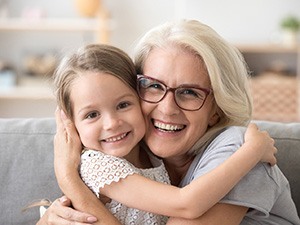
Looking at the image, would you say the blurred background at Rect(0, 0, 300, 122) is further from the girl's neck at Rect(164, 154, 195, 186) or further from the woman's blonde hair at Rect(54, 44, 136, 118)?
the woman's blonde hair at Rect(54, 44, 136, 118)

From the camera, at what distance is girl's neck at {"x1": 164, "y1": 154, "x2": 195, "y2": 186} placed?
2033 mm

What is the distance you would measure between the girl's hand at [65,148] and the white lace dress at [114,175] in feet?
0.08

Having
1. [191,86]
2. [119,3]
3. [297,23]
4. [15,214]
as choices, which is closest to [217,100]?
[191,86]

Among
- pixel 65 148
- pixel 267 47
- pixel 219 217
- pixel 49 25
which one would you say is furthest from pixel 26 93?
pixel 219 217

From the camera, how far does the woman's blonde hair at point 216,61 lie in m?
1.85

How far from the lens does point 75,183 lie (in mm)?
1812

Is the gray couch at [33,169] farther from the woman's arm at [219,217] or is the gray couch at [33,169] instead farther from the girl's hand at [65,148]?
the woman's arm at [219,217]

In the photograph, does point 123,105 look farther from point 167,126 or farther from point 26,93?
point 26,93

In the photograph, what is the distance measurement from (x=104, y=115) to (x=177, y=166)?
1.14 feet

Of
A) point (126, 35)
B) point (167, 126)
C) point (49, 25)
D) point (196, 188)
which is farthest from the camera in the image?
point (126, 35)

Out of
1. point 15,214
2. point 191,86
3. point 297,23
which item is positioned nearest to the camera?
point 191,86

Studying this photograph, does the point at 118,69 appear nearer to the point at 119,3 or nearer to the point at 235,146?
the point at 235,146

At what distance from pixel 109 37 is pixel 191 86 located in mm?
4041

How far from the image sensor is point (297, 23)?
5.44 metres
